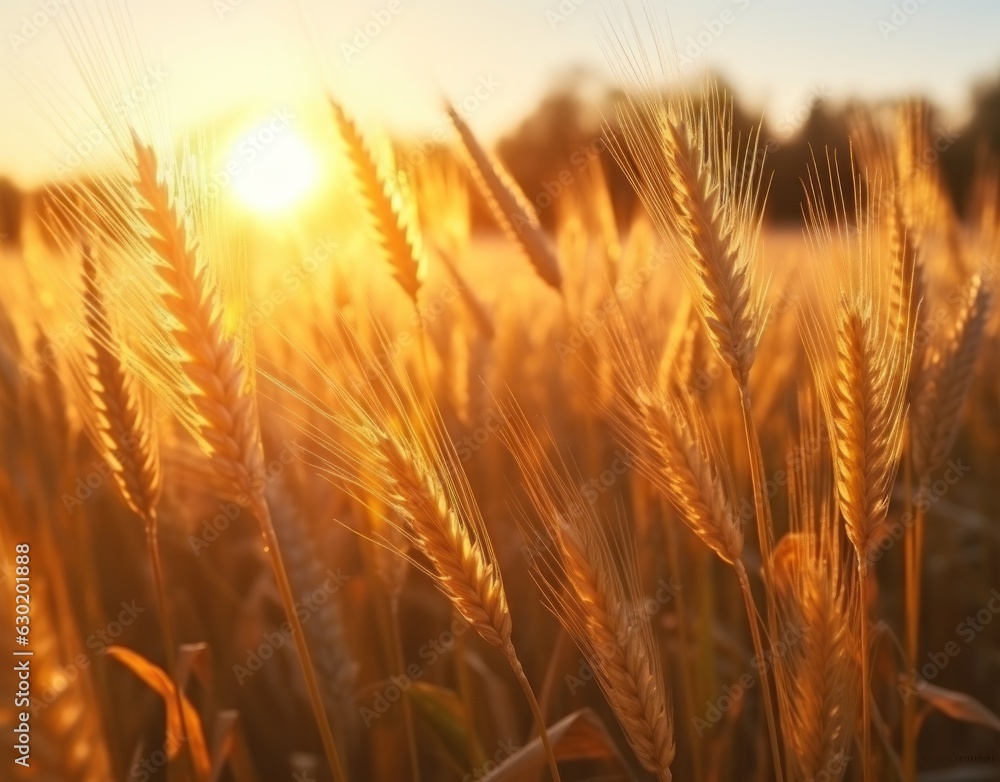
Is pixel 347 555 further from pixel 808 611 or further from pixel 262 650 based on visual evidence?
pixel 808 611

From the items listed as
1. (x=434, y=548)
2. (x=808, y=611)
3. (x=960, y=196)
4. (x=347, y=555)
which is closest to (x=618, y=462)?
(x=347, y=555)

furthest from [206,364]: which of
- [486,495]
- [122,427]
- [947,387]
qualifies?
[486,495]

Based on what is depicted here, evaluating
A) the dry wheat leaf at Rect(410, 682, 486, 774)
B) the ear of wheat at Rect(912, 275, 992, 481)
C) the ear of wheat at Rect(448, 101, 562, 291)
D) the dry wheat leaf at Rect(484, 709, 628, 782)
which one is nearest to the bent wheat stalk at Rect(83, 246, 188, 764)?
the dry wheat leaf at Rect(410, 682, 486, 774)

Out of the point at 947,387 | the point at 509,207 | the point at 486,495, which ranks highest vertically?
the point at 509,207

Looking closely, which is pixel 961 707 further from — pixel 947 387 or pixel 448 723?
pixel 448 723

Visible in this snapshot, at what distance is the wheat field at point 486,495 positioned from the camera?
1089 millimetres

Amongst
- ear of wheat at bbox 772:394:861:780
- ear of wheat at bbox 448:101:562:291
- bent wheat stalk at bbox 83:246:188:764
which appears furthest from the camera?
ear of wheat at bbox 448:101:562:291

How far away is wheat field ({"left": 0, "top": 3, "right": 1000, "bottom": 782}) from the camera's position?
3.57 ft

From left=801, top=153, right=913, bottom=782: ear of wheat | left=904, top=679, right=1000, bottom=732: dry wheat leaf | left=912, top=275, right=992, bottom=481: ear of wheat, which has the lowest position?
left=904, top=679, right=1000, bottom=732: dry wheat leaf

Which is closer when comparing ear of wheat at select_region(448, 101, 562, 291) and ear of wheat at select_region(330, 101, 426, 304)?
ear of wheat at select_region(330, 101, 426, 304)

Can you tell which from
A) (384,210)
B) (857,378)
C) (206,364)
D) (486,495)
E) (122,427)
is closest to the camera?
(206,364)

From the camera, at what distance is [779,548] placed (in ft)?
4.93

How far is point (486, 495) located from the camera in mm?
2895

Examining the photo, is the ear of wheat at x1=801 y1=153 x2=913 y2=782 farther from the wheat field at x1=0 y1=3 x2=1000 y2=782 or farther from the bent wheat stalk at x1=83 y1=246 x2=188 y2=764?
the bent wheat stalk at x1=83 y1=246 x2=188 y2=764
